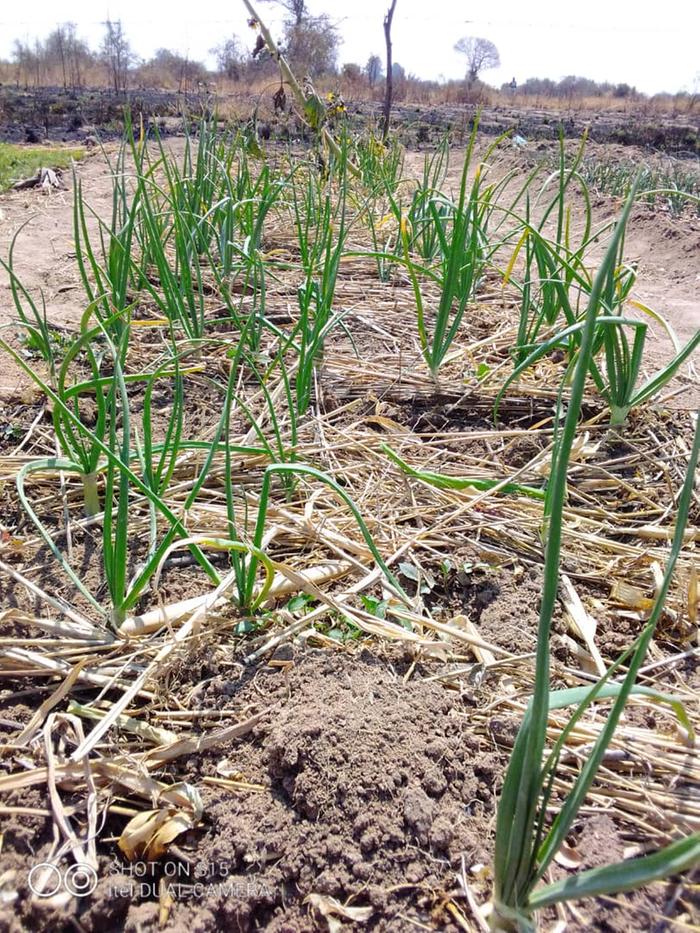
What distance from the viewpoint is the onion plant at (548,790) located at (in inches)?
17.2

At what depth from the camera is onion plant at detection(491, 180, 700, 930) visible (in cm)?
44

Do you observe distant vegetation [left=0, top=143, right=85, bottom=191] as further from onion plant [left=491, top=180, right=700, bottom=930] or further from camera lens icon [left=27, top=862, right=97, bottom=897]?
onion plant [left=491, top=180, right=700, bottom=930]

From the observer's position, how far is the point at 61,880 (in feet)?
2.11

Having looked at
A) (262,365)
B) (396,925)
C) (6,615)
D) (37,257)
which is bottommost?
(396,925)

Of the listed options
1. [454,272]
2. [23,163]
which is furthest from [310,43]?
[454,272]

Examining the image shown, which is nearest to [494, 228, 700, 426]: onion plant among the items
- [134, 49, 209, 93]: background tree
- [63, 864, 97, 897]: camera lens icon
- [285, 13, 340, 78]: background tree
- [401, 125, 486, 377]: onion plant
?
[401, 125, 486, 377]: onion plant

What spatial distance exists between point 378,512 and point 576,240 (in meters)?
3.02

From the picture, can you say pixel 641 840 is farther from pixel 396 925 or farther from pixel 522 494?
pixel 522 494

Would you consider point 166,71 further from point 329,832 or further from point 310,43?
point 329,832

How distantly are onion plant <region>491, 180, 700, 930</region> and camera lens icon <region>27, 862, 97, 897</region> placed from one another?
0.41 metres

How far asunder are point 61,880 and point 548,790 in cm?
50

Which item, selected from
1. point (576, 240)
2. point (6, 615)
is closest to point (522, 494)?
point (6, 615)

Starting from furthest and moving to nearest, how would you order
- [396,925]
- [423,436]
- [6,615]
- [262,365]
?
[262,365] < [423,436] < [6,615] < [396,925]

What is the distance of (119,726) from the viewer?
799 mm
